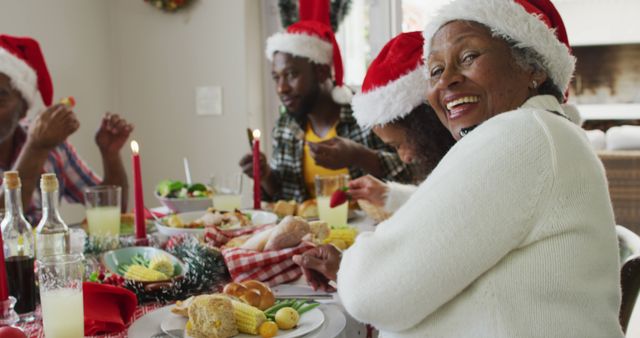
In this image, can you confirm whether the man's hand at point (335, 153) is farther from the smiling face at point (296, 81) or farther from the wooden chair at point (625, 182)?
the wooden chair at point (625, 182)

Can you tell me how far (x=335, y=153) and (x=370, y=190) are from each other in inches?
20.9

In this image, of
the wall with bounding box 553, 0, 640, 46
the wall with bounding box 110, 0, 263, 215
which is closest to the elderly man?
the wall with bounding box 110, 0, 263, 215

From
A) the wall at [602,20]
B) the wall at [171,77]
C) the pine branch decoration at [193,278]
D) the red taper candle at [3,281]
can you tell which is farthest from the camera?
the wall at [602,20]

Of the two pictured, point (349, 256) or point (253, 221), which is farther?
point (253, 221)

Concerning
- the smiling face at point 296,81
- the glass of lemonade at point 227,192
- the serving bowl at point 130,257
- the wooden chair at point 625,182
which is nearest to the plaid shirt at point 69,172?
the glass of lemonade at point 227,192

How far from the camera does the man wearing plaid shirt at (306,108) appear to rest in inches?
109

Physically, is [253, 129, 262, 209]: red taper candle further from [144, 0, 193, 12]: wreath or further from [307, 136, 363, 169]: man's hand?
[144, 0, 193, 12]: wreath

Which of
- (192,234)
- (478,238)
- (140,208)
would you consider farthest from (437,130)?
(478,238)

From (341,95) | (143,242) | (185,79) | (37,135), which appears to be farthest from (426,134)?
(185,79)

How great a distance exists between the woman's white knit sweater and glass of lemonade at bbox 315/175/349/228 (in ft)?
3.21

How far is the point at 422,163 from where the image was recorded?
174cm

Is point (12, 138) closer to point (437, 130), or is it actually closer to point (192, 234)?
point (192, 234)

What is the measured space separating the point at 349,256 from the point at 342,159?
4.48 feet

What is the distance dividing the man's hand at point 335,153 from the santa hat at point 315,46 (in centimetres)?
52
